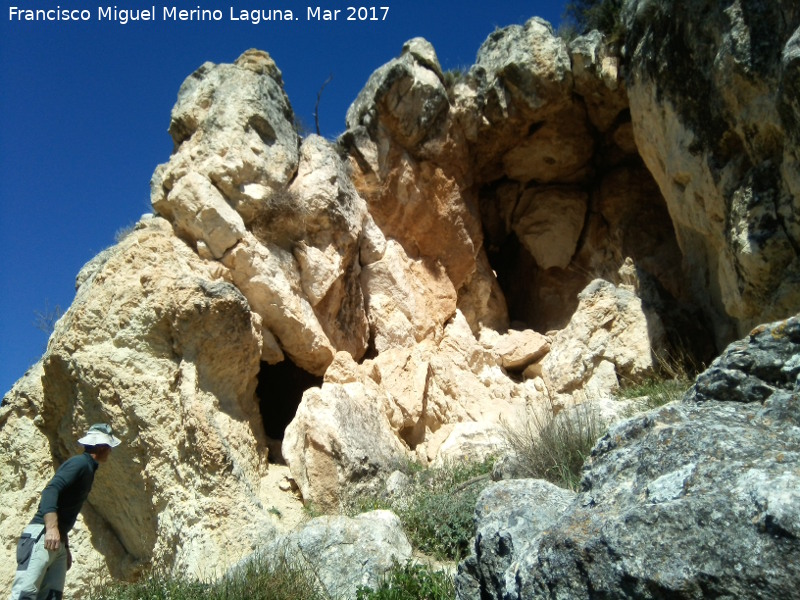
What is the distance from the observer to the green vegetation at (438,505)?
6316 millimetres

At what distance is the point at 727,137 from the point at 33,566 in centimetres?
768

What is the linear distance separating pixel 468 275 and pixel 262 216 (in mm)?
4238

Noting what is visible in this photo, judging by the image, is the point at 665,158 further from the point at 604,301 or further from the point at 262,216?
the point at 262,216

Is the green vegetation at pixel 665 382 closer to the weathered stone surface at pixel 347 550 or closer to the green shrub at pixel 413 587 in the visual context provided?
the weathered stone surface at pixel 347 550

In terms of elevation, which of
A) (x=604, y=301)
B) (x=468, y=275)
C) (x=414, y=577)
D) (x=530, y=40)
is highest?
(x=530, y=40)

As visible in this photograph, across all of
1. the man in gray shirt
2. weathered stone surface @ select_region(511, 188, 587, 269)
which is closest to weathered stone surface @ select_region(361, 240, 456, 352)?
weathered stone surface @ select_region(511, 188, 587, 269)

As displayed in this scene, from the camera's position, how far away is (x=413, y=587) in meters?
5.12

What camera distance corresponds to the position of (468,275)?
41.9 feet

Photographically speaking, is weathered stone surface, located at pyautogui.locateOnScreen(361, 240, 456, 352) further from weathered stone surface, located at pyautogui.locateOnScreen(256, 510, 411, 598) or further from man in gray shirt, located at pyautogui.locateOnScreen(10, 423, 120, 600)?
man in gray shirt, located at pyautogui.locateOnScreen(10, 423, 120, 600)

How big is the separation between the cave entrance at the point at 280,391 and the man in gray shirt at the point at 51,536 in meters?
4.59

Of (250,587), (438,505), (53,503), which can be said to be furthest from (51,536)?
(438,505)

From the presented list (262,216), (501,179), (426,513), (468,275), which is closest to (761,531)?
(426,513)

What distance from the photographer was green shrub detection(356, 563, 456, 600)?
497 centimetres

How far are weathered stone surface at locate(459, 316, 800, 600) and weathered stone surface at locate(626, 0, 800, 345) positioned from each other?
160 inches
